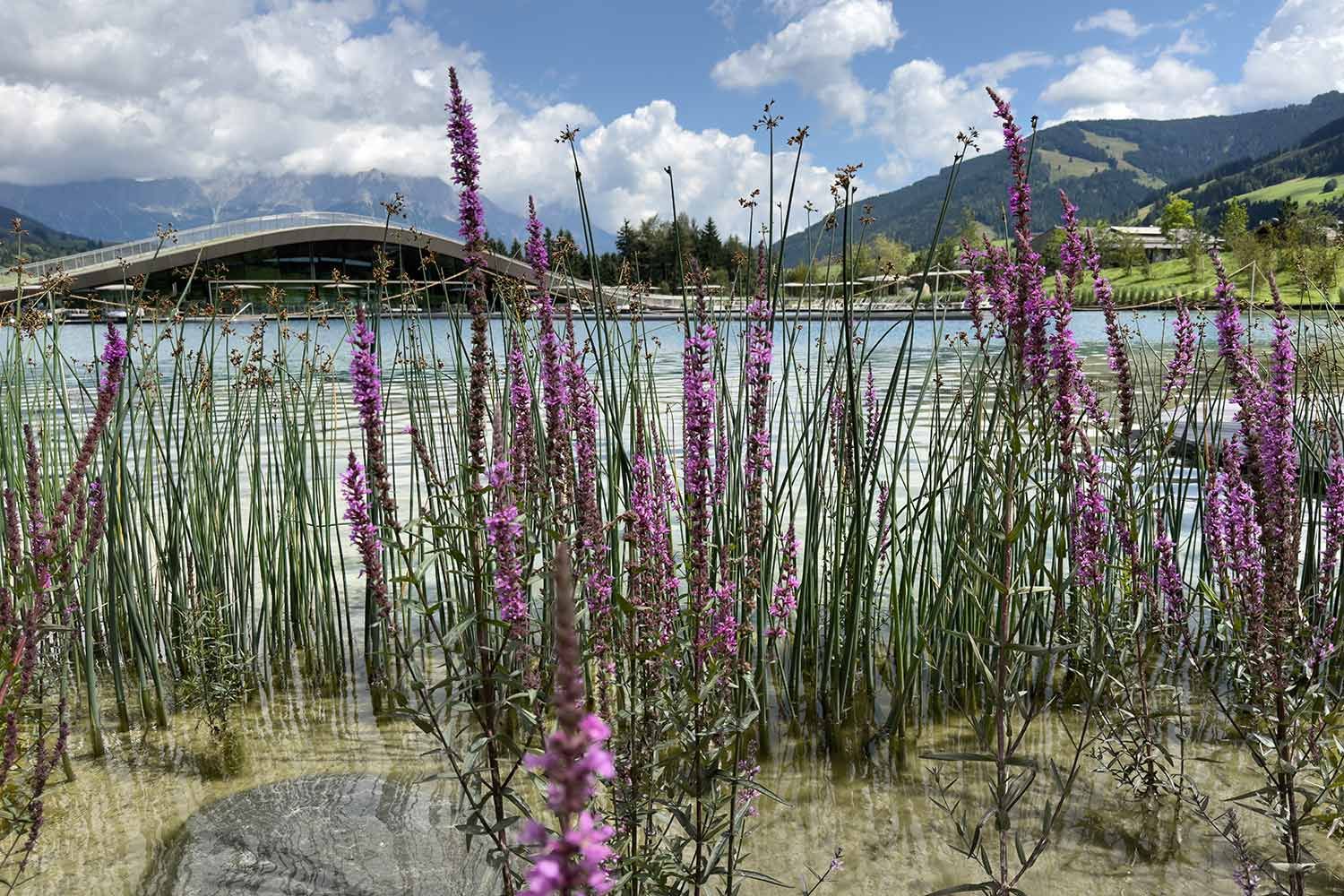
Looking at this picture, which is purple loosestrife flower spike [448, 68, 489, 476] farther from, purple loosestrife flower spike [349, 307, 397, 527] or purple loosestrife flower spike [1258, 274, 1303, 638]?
purple loosestrife flower spike [1258, 274, 1303, 638]

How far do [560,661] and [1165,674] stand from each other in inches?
161

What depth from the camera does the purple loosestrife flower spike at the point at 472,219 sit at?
1.83 metres

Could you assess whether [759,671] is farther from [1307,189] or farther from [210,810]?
[1307,189]

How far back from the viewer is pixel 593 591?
2084 mm

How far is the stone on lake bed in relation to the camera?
2508mm

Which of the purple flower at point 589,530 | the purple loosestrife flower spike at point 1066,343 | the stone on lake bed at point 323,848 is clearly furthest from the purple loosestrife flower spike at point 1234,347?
the stone on lake bed at point 323,848

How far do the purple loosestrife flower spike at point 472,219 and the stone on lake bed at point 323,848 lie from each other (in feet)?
4.76

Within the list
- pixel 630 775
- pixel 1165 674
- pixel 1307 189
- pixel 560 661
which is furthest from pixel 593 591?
pixel 1307 189

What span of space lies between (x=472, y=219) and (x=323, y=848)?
6.85 feet

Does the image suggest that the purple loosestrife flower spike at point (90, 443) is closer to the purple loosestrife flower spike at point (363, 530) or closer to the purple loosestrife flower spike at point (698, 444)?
the purple loosestrife flower spike at point (363, 530)

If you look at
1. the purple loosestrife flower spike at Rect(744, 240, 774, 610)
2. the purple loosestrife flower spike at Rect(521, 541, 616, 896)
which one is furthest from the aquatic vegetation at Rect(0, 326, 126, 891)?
the purple loosestrife flower spike at Rect(744, 240, 774, 610)

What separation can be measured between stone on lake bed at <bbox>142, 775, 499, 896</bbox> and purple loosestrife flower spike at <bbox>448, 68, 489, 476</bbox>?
1451 mm

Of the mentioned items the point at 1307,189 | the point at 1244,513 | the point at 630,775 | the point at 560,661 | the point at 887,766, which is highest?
the point at 1307,189

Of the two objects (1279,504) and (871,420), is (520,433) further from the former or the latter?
(1279,504)
